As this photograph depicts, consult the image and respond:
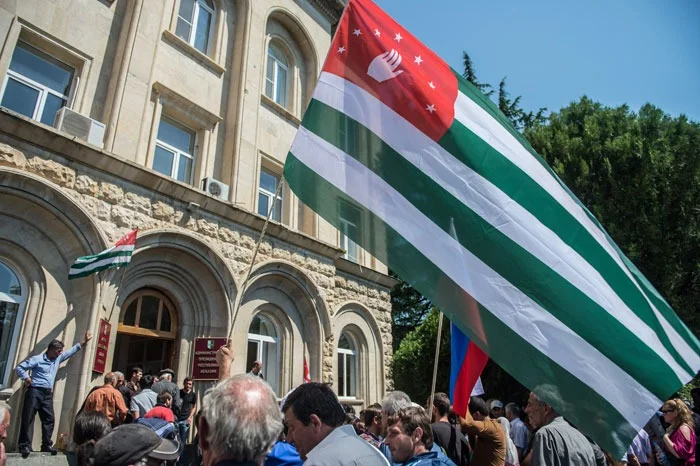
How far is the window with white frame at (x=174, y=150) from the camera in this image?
423 inches

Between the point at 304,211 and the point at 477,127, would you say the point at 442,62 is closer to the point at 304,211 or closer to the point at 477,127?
the point at 477,127

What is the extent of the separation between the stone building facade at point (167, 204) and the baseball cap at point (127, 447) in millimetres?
2311

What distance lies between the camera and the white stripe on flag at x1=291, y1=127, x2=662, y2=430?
3.33 m

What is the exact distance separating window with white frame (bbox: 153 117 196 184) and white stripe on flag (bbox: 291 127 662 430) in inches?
282

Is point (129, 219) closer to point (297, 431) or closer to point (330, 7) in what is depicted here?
point (297, 431)

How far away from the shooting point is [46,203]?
307 inches

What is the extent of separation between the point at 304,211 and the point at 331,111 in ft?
29.9

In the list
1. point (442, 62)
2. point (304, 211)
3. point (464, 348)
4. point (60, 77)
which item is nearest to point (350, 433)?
point (464, 348)

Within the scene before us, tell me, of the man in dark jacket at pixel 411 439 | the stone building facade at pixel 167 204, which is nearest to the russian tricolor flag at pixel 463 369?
the man in dark jacket at pixel 411 439

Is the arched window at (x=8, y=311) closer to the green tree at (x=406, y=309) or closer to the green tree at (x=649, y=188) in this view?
the green tree at (x=649, y=188)

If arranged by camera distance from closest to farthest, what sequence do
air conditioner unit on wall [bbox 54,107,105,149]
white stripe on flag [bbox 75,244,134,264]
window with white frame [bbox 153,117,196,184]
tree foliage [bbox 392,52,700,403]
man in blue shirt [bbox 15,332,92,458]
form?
1. man in blue shirt [bbox 15,332,92,458]
2. white stripe on flag [bbox 75,244,134,264]
3. air conditioner unit on wall [bbox 54,107,105,149]
4. window with white frame [bbox 153,117,196,184]
5. tree foliage [bbox 392,52,700,403]

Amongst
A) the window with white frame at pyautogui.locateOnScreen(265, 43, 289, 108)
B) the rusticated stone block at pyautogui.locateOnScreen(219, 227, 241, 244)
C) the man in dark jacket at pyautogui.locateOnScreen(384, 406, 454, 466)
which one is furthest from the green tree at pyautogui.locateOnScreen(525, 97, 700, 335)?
the man in dark jacket at pyautogui.locateOnScreen(384, 406, 454, 466)

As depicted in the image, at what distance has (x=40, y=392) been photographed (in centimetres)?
702

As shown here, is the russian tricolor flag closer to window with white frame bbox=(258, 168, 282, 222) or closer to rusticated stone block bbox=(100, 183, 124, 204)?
rusticated stone block bbox=(100, 183, 124, 204)
